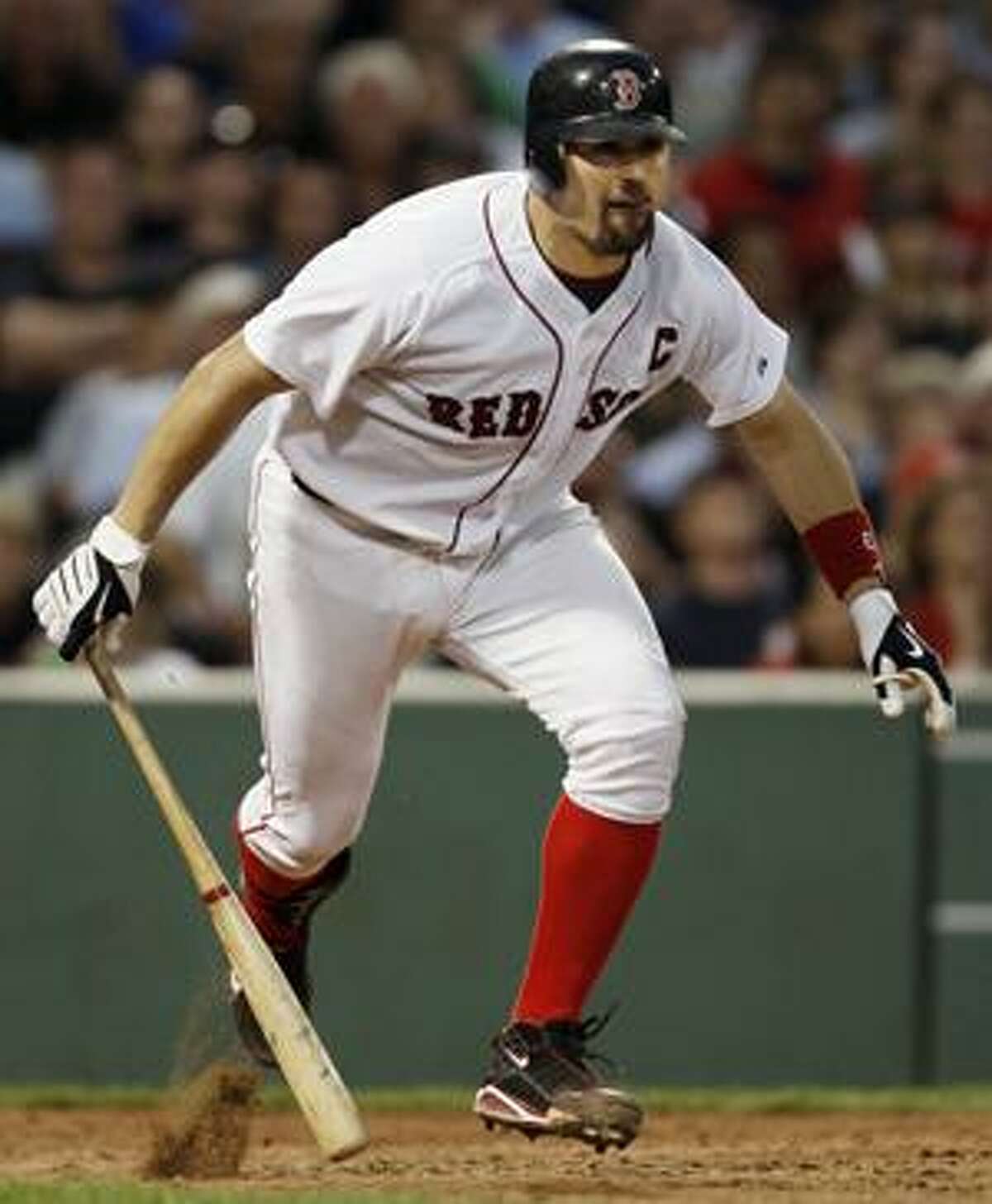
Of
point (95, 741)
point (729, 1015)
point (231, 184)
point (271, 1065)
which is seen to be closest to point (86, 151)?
point (231, 184)

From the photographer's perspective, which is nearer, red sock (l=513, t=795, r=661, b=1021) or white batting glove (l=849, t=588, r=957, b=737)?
red sock (l=513, t=795, r=661, b=1021)

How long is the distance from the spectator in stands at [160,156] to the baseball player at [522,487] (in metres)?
4.23

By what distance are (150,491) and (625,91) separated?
1.04m

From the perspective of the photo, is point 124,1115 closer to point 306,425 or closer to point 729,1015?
point 729,1015

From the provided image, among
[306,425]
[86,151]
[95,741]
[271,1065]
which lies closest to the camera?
[306,425]

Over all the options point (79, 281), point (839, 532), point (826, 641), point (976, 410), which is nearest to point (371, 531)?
point (839, 532)

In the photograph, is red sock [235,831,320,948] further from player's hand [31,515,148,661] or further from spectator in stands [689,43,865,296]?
spectator in stands [689,43,865,296]

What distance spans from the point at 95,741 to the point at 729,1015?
1.65 m

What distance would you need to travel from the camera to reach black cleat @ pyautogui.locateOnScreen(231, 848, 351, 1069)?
6684 mm

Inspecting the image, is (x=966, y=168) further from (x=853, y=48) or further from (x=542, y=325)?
(x=542, y=325)

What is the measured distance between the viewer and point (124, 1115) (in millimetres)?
8039

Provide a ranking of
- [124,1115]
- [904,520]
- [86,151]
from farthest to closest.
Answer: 1. [86,151]
2. [904,520]
3. [124,1115]

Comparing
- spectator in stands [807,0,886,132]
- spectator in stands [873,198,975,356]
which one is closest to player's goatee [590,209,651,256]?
spectator in stands [873,198,975,356]

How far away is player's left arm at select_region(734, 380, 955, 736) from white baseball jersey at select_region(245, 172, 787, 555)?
111 mm
